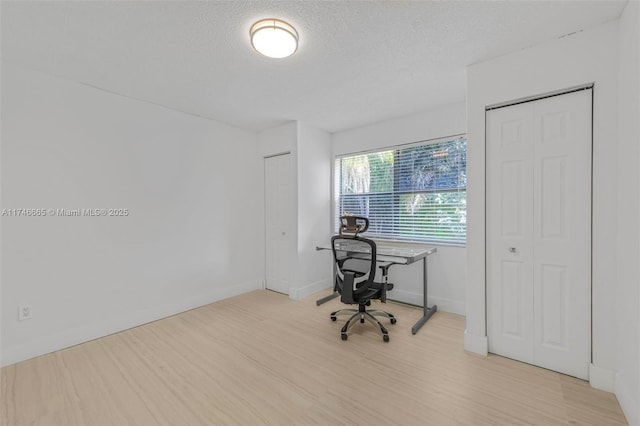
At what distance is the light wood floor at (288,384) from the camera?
5.52ft

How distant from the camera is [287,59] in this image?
2225 millimetres

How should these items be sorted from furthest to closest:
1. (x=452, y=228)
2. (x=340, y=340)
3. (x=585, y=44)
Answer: (x=452, y=228), (x=340, y=340), (x=585, y=44)

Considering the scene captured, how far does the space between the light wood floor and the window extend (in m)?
1.28

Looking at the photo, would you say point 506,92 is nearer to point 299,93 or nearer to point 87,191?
point 299,93

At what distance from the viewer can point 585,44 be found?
74.8 inches

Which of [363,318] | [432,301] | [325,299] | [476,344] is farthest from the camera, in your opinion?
[325,299]

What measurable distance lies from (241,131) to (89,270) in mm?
2606

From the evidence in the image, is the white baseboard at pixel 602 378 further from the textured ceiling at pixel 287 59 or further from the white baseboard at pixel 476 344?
the textured ceiling at pixel 287 59

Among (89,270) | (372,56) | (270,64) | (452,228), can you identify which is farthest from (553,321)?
(89,270)

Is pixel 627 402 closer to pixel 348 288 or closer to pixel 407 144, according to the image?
pixel 348 288

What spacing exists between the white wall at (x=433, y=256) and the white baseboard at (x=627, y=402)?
1475 millimetres

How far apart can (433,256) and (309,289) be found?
5.97 ft

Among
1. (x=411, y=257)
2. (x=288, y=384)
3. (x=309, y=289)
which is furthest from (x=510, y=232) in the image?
(x=309, y=289)

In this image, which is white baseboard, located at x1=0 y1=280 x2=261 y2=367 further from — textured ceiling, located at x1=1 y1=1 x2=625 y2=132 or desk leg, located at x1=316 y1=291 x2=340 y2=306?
textured ceiling, located at x1=1 y1=1 x2=625 y2=132
